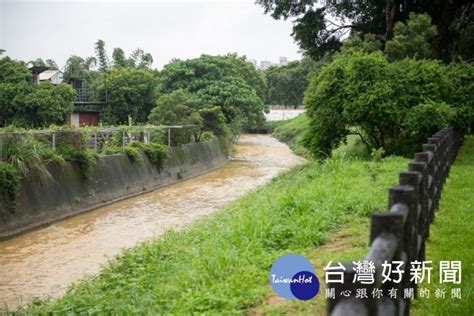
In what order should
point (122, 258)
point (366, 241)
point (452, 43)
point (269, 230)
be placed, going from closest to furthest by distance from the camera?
1. point (366, 241)
2. point (269, 230)
3. point (122, 258)
4. point (452, 43)

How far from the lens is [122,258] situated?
813cm

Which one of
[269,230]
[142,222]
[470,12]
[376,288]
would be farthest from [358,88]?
[376,288]

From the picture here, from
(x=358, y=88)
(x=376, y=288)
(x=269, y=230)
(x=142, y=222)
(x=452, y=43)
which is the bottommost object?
(x=142, y=222)

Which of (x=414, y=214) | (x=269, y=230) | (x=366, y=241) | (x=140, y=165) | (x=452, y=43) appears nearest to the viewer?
(x=414, y=214)

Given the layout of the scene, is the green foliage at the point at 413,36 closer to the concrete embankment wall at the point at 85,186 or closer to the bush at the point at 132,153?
the bush at the point at 132,153

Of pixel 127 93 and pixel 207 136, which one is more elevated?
pixel 127 93

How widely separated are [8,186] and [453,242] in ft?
35.3

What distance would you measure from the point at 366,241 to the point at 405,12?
55.1ft

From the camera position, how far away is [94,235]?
12977mm

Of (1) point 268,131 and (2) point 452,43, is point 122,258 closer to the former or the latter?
(2) point 452,43

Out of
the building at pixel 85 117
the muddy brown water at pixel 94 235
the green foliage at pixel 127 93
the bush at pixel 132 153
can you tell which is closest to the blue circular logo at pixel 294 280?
the muddy brown water at pixel 94 235

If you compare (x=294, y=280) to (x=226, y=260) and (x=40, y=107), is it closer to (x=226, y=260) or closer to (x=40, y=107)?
(x=226, y=260)

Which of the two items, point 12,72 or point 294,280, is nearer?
point 294,280

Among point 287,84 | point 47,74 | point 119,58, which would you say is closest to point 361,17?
point 47,74
